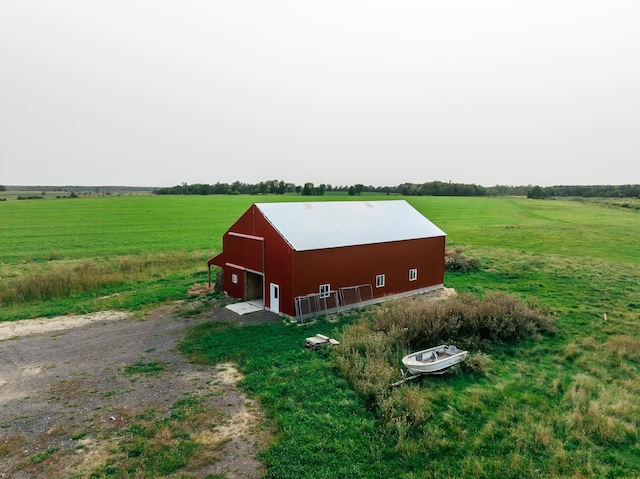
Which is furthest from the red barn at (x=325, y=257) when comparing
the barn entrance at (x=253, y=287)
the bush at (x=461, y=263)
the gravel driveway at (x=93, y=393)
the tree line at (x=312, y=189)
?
the tree line at (x=312, y=189)

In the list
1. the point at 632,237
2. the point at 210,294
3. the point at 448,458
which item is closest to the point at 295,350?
the point at 448,458

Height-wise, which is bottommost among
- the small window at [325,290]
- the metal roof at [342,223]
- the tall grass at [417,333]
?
the tall grass at [417,333]

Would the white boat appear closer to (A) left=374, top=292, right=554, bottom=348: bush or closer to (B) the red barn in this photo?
(A) left=374, top=292, right=554, bottom=348: bush

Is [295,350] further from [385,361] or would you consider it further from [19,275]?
[19,275]

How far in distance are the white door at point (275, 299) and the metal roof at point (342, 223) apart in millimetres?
2850

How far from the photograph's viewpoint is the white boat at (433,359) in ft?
48.9

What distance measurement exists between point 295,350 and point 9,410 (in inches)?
392

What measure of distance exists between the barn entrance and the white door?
2.12m

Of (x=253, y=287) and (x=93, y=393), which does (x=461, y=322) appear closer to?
(x=253, y=287)

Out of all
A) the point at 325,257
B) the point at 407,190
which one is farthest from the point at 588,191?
the point at 325,257

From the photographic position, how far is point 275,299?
23203 millimetres

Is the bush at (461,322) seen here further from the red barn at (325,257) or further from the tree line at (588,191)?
the tree line at (588,191)

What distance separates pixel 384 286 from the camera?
2630 cm

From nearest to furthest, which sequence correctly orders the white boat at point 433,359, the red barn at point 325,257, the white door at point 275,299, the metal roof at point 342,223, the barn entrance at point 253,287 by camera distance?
1. the white boat at point 433,359
2. the red barn at point 325,257
3. the white door at point 275,299
4. the metal roof at point 342,223
5. the barn entrance at point 253,287
